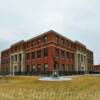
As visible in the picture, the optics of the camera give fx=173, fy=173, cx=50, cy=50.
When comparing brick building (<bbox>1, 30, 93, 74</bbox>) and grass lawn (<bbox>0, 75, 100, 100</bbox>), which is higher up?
brick building (<bbox>1, 30, 93, 74</bbox>)

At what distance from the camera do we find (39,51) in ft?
171

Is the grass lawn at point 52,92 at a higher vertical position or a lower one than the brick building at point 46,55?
lower

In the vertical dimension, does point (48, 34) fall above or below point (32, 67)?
above

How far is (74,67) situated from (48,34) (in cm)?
1842

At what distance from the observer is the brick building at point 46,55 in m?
48.3

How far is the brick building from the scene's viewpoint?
48.3m

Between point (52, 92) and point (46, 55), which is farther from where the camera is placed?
point (46, 55)

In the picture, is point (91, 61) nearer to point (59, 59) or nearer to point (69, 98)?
point (59, 59)

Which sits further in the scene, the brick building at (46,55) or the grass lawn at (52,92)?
the brick building at (46,55)

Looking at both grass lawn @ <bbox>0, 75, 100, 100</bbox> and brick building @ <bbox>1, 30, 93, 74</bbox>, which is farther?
brick building @ <bbox>1, 30, 93, 74</bbox>

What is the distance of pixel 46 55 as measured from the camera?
49.0 meters

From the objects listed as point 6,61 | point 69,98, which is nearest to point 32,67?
point 6,61

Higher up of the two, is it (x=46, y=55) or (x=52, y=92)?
(x=46, y=55)

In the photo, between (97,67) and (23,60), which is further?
(97,67)
